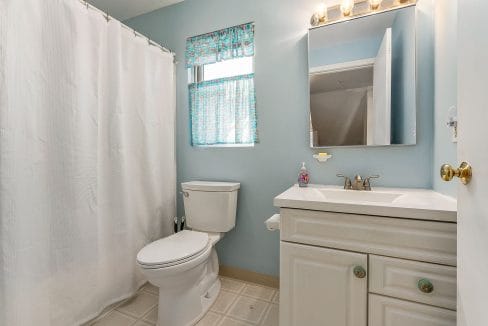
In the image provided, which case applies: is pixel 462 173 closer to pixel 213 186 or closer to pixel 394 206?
pixel 394 206

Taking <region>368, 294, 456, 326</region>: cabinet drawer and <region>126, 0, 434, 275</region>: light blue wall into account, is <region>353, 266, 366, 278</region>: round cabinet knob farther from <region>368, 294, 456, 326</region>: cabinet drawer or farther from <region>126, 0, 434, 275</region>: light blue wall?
<region>126, 0, 434, 275</region>: light blue wall

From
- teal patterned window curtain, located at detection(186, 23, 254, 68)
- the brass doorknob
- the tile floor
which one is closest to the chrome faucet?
the brass doorknob

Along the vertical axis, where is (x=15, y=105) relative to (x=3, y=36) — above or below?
below

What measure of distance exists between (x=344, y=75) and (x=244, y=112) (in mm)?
705

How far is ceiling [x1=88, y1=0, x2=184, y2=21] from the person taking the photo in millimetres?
1977

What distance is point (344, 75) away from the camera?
1.46 m

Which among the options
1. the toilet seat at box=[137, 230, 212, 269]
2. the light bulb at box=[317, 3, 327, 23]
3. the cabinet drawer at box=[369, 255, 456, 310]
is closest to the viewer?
the cabinet drawer at box=[369, 255, 456, 310]

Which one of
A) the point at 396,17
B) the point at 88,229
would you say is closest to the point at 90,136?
the point at 88,229

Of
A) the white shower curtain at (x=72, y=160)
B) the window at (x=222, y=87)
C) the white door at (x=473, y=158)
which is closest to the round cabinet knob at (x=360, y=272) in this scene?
the white door at (x=473, y=158)

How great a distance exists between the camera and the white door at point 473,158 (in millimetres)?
497

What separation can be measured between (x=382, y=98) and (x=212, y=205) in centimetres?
127

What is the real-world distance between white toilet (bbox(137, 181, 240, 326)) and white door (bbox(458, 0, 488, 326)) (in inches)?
44.4

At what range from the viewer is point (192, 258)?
1.29m

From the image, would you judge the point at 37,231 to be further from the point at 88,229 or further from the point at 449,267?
the point at 449,267
